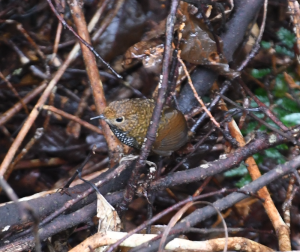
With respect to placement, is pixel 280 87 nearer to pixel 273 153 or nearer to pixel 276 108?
pixel 276 108

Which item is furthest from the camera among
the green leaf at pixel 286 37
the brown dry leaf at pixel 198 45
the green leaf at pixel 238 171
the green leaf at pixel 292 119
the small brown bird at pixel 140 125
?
the green leaf at pixel 286 37

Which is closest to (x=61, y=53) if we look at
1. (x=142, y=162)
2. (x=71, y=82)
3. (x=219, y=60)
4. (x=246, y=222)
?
(x=71, y=82)

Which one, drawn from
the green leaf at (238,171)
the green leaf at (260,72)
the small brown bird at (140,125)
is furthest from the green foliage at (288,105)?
the small brown bird at (140,125)

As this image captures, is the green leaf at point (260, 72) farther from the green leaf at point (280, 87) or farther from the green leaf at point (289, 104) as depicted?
the green leaf at point (289, 104)

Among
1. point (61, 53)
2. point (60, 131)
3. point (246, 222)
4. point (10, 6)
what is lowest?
point (246, 222)

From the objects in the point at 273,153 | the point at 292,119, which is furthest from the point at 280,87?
the point at 273,153

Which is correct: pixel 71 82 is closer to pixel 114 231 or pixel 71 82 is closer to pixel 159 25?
pixel 159 25

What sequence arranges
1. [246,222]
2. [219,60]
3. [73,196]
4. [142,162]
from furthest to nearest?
[246,222]
[219,60]
[73,196]
[142,162]
